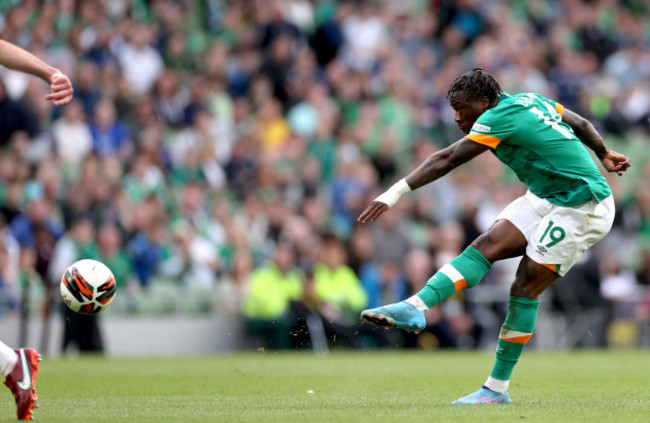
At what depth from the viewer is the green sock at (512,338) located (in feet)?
26.5

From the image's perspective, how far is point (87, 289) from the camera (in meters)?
9.11

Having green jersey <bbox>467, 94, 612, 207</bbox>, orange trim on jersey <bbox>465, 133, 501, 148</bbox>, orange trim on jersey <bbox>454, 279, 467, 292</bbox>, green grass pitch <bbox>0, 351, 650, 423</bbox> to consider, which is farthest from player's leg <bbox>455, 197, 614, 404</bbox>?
orange trim on jersey <bbox>465, 133, 501, 148</bbox>

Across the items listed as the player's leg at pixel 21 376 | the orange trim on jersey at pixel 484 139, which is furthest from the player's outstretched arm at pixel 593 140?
the player's leg at pixel 21 376

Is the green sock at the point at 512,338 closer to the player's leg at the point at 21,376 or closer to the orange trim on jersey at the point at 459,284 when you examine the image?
the orange trim on jersey at the point at 459,284

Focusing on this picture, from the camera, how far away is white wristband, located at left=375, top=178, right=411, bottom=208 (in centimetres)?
764

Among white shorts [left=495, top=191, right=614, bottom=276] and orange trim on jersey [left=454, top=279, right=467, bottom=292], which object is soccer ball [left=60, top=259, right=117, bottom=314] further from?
white shorts [left=495, top=191, right=614, bottom=276]

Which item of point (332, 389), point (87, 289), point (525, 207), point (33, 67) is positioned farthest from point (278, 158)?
point (33, 67)

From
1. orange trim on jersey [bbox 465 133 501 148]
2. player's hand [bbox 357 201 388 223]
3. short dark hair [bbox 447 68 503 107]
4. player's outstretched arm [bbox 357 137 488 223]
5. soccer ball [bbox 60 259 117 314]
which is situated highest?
short dark hair [bbox 447 68 503 107]

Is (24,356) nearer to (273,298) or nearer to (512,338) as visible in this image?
(512,338)

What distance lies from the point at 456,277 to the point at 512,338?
0.64 m

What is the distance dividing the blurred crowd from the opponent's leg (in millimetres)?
7738

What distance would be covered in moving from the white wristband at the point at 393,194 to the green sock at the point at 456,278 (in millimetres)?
638

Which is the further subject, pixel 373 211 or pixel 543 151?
pixel 543 151

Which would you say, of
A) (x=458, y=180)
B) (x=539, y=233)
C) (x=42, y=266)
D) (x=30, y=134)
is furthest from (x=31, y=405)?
(x=458, y=180)
